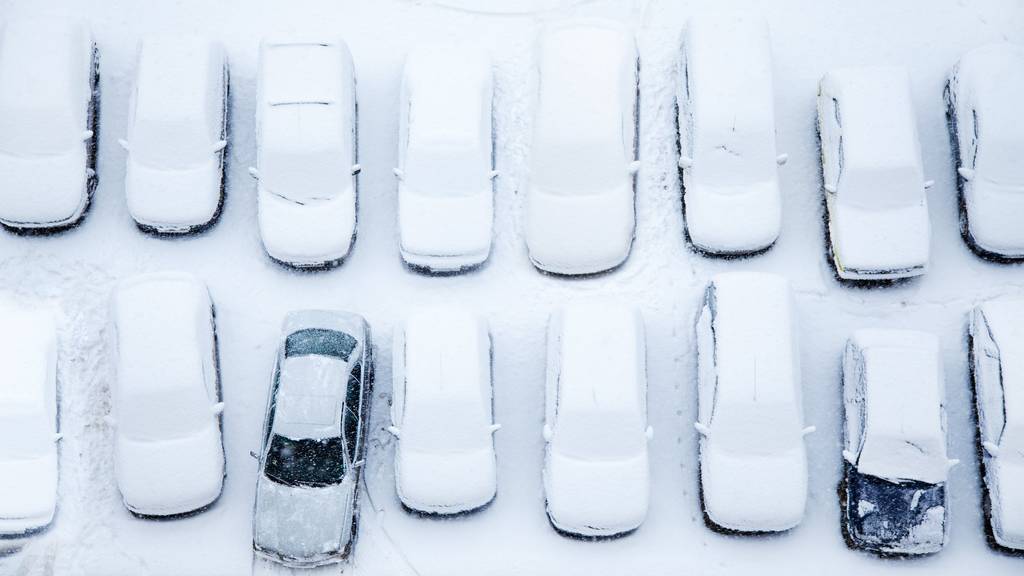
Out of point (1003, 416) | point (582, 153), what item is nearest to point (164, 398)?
point (582, 153)

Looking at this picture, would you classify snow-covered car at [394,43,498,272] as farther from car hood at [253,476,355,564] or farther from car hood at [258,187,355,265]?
car hood at [253,476,355,564]

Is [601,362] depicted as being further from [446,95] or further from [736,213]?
[446,95]

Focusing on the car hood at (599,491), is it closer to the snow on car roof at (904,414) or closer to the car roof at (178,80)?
the snow on car roof at (904,414)

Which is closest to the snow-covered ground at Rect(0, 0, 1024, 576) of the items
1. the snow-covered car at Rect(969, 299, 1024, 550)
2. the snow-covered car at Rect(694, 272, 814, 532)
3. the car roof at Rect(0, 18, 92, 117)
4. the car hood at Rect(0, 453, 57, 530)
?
the car hood at Rect(0, 453, 57, 530)

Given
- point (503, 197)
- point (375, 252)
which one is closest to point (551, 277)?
point (503, 197)

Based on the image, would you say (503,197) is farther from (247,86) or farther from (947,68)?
(947,68)
